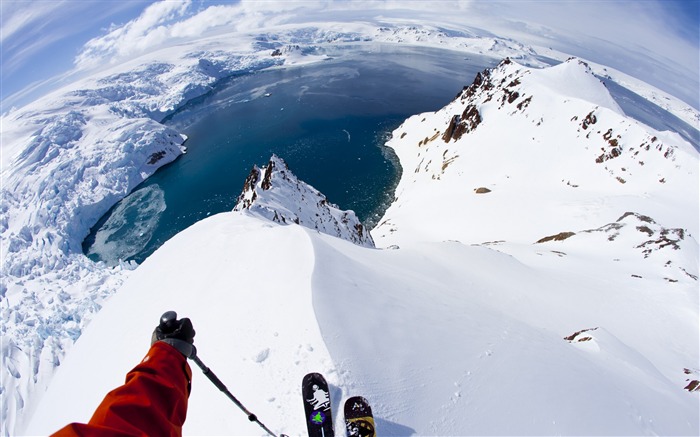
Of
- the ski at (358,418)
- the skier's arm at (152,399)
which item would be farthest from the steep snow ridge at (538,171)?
the skier's arm at (152,399)

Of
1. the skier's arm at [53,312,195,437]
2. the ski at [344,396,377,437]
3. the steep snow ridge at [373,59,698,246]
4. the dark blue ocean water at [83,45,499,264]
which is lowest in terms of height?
the dark blue ocean water at [83,45,499,264]

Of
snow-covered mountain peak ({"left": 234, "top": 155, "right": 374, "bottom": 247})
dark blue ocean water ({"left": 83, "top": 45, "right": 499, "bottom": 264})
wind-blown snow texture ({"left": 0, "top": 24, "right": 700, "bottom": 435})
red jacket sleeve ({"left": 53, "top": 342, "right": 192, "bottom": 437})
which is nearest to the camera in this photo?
red jacket sleeve ({"left": 53, "top": 342, "right": 192, "bottom": 437})

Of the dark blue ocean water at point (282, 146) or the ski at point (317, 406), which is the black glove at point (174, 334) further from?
the dark blue ocean water at point (282, 146)

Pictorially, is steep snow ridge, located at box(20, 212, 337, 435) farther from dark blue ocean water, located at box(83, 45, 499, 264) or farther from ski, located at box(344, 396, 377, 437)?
dark blue ocean water, located at box(83, 45, 499, 264)

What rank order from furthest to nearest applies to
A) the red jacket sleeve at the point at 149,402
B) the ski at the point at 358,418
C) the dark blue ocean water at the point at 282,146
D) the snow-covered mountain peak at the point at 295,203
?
the dark blue ocean water at the point at 282,146 → the snow-covered mountain peak at the point at 295,203 → the ski at the point at 358,418 → the red jacket sleeve at the point at 149,402

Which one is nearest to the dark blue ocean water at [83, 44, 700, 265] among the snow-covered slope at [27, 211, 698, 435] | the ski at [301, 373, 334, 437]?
the snow-covered slope at [27, 211, 698, 435]

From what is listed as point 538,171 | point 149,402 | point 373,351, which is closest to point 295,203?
point 373,351
